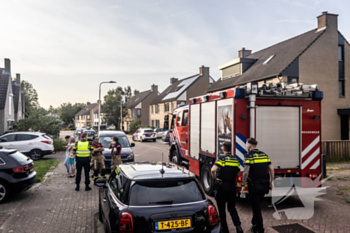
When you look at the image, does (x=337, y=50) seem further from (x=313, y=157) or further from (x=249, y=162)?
(x=249, y=162)

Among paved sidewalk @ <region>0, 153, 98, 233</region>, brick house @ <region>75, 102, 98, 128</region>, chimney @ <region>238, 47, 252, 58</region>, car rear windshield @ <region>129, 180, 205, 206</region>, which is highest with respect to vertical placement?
chimney @ <region>238, 47, 252, 58</region>

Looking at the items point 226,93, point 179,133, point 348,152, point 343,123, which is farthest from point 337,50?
point 226,93

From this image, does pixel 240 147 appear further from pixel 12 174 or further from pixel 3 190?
pixel 3 190

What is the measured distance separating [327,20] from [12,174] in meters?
23.3

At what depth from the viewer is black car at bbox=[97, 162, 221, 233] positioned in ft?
11.1

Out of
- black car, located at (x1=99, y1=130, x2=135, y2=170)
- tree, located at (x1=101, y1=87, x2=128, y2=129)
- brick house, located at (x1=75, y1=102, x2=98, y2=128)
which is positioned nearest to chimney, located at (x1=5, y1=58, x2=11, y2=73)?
tree, located at (x1=101, y1=87, x2=128, y2=129)

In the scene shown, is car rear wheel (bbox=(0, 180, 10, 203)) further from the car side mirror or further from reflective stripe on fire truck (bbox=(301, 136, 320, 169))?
reflective stripe on fire truck (bbox=(301, 136, 320, 169))

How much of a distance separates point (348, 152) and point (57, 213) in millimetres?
14502

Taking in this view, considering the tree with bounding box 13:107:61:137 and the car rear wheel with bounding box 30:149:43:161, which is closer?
the car rear wheel with bounding box 30:149:43:161

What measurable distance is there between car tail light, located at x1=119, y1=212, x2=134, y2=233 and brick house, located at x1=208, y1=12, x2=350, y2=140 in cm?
1890

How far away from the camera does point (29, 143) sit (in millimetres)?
15383

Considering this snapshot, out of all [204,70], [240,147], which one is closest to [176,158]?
[240,147]

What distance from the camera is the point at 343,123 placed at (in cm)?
2214

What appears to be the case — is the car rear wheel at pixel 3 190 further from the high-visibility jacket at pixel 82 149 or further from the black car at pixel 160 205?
the black car at pixel 160 205
